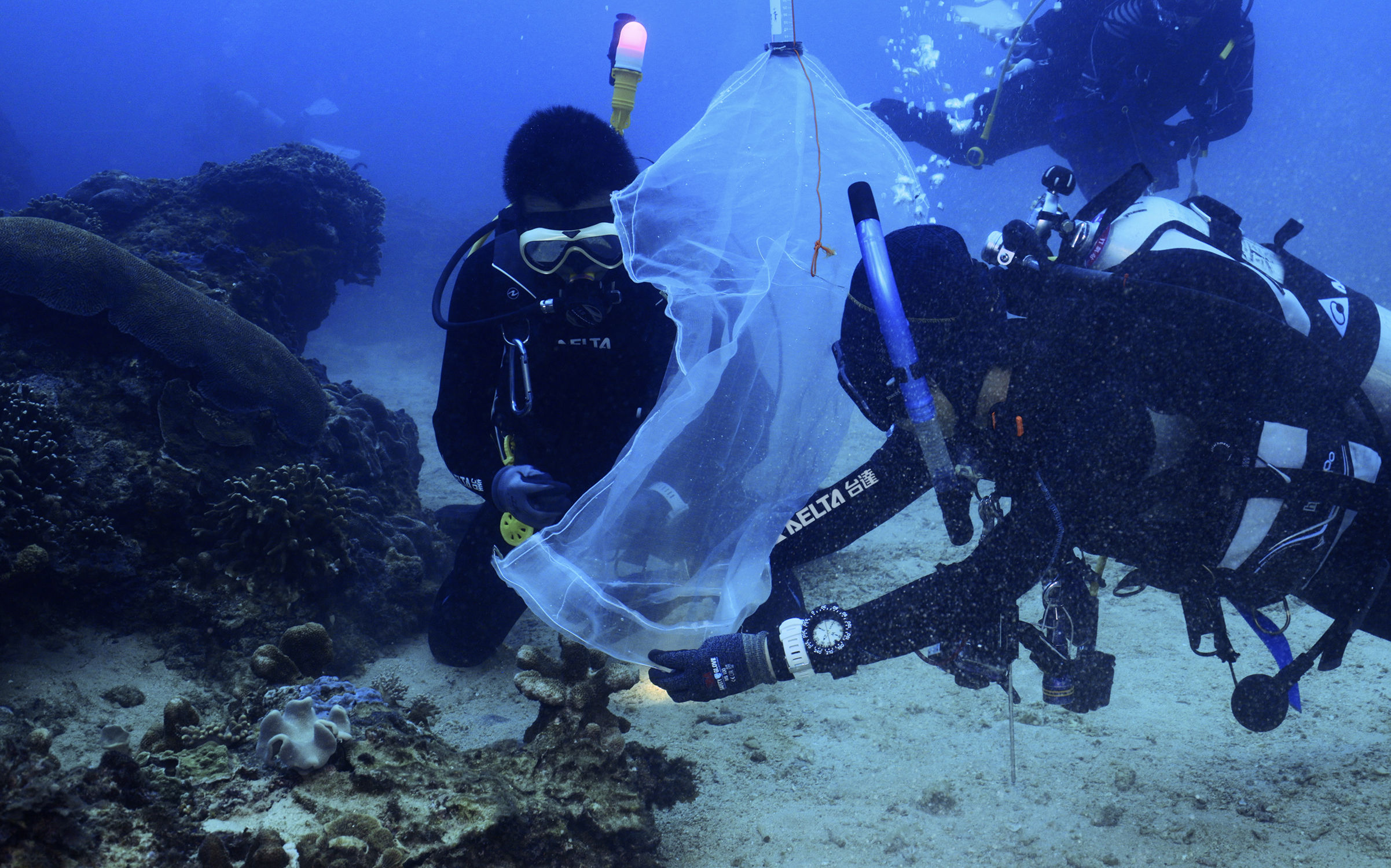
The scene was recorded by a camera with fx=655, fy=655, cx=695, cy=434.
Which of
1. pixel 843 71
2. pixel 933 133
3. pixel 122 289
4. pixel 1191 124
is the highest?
pixel 843 71

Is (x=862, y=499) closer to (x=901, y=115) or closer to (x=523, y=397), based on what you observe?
(x=523, y=397)

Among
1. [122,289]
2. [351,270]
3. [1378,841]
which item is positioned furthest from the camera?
[351,270]

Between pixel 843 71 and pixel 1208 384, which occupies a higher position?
pixel 843 71

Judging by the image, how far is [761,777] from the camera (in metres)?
2.72

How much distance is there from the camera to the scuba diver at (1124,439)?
2123 millimetres

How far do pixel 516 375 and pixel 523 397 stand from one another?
122 millimetres

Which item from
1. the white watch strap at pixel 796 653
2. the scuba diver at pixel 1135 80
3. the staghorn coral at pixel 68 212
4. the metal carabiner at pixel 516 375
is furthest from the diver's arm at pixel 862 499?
the staghorn coral at pixel 68 212

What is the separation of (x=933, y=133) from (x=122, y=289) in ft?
33.7

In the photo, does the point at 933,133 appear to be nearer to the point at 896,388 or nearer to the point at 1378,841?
the point at 896,388

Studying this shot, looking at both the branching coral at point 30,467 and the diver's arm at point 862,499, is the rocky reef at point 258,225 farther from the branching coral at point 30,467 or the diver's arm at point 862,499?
the diver's arm at point 862,499

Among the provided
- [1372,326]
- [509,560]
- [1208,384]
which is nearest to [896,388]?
[1208,384]

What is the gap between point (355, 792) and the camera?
1.84 meters

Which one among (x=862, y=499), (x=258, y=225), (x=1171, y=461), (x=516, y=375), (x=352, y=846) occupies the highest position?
(x=258, y=225)

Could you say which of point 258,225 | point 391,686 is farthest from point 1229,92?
point 258,225
